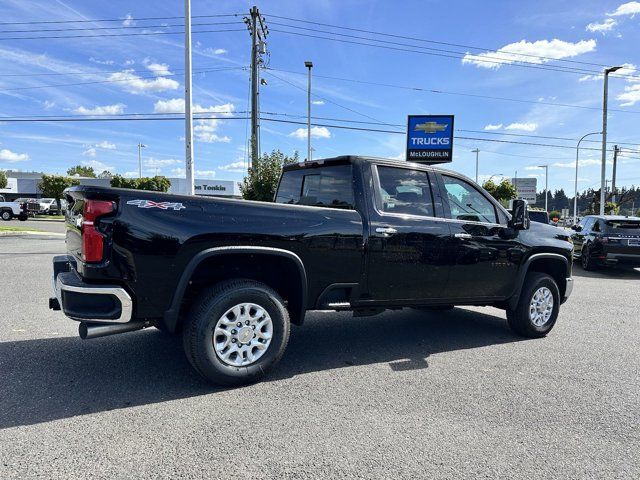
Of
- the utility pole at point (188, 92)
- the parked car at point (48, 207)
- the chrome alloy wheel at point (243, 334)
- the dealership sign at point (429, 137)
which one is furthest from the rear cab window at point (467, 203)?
the parked car at point (48, 207)

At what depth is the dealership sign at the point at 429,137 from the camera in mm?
23234

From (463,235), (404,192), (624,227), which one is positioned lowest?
(624,227)

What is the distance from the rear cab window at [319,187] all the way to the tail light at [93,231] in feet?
6.96

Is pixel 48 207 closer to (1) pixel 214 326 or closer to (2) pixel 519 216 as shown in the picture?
(1) pixel 214 326

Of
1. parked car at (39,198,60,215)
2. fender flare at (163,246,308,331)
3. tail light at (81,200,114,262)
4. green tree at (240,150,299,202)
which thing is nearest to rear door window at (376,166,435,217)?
fender flare at (163,246,308,331)

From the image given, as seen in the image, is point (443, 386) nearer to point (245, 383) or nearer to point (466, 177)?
point (245, 383)

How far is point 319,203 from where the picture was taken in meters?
4.88

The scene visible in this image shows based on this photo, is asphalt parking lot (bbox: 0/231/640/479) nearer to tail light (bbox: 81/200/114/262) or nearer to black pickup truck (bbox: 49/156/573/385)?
black pickup truck (bbox: 49/156/573/385)

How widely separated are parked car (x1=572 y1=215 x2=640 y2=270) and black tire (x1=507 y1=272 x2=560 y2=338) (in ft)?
25.6

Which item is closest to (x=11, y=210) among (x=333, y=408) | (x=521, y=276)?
(x=521, y=276)

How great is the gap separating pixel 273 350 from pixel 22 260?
10287 millimetres

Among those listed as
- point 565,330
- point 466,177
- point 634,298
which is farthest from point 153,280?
point 634,298

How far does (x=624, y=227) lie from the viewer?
39.9 feet

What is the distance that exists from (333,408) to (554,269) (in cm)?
391
